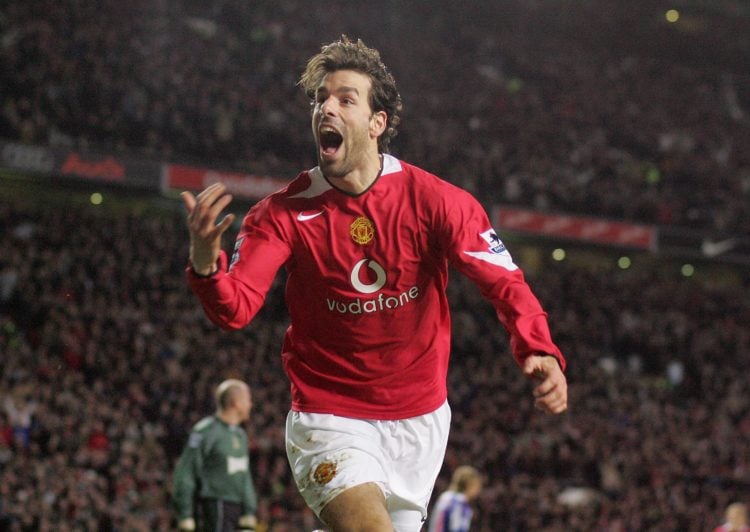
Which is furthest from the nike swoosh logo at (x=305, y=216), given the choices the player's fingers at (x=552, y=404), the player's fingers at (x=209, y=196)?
the player's fingers at (x=552, y=404)

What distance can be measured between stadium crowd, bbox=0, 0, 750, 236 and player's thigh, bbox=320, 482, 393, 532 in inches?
658

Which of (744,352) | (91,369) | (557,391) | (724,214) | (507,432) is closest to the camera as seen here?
(557,391)

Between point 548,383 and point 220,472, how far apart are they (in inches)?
202

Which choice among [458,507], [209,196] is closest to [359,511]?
[209,196]

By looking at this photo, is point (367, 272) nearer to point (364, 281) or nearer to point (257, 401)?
point (364, 281)

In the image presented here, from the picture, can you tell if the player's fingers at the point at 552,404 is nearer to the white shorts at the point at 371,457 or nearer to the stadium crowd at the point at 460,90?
the white shorts at the point at 371,457

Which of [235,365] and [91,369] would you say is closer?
[91,369]

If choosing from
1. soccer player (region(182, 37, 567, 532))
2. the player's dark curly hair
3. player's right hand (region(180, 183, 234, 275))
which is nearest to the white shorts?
soccer player (region(182, 37, 567, 532))

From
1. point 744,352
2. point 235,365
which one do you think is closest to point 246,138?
point 235,365

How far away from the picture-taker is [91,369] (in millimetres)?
14906

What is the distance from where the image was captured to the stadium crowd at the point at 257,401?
1272cm

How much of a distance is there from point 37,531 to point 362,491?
8.13 meters

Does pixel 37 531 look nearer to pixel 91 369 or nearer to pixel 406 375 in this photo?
pixel 91 369

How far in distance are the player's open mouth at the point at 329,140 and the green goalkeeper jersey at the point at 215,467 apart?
456cm
